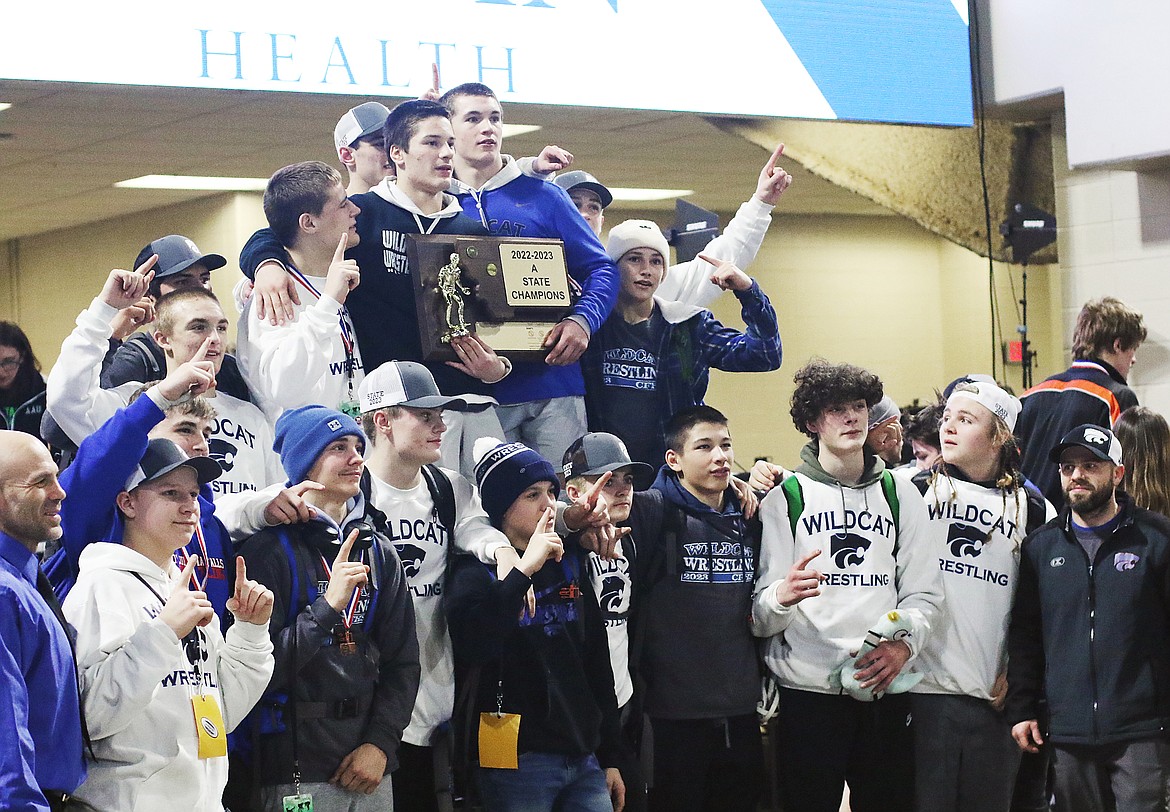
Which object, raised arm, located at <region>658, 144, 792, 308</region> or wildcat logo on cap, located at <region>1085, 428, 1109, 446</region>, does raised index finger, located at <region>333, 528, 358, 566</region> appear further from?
wildcat logo on cap, located at <region>1085, 428, 1109, 446</region>

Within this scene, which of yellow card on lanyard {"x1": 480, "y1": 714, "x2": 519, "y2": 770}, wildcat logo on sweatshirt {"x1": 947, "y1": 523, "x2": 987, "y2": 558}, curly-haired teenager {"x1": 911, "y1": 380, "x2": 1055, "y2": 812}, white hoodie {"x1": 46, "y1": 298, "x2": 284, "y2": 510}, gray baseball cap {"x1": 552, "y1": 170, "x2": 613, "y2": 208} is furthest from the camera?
gray baseball cap {"x1": 552, "y1": 170, "x2": 613, "y2": 208}

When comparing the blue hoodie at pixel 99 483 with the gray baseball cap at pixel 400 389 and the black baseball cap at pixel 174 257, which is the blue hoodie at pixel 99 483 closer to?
the gray baseball cap at pixel 400 389

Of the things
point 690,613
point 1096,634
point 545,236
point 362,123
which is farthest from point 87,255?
point 1096,634

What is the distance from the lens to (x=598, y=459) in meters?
4.05

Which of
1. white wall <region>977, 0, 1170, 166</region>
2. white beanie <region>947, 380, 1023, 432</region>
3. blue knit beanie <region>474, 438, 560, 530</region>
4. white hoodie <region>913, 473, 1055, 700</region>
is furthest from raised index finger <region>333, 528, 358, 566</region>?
white wall <region>977, 0, 1170, 166</region>

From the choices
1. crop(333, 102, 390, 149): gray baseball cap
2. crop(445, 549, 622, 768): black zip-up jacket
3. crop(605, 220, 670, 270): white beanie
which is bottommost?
crop(445, 549, 622, 768): black zip-up jacket

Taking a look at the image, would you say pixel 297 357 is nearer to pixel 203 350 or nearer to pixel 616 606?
pixel 203 350

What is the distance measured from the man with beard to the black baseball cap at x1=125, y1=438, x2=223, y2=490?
96.4 inches

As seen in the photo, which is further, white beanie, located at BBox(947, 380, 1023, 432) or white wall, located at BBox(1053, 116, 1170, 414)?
white wall, located at BBox(1053, 116, 1170, 414)

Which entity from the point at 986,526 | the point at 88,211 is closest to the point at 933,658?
the point at 986,526

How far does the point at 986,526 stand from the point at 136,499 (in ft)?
8.39

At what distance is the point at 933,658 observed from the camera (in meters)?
4.40

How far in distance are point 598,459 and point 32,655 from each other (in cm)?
174

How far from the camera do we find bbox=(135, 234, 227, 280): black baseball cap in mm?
3965
